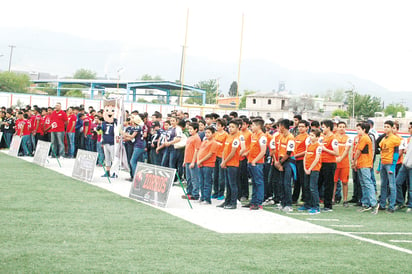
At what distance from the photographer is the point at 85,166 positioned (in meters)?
15.2

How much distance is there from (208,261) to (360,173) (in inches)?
269

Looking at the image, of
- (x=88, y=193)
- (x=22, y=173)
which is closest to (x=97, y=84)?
(x=22, y=173)

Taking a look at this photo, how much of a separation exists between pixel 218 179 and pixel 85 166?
390cm

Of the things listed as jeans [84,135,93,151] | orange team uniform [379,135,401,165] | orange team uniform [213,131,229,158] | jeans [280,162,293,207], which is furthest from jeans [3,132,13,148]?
orange team uniform [379,135,401,165]

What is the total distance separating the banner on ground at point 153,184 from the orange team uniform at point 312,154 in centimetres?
283

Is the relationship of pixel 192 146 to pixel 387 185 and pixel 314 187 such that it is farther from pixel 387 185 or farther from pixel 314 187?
pixel 387 185

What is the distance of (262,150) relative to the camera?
11719 millimetres

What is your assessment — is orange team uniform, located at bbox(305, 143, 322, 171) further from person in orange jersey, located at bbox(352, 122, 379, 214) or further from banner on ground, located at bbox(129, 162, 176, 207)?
banner on ground, located at bbox(129, 162, 176, 207)

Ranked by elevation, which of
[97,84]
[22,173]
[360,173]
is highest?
[97,84]

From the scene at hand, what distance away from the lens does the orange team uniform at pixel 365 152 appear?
41.3 ft

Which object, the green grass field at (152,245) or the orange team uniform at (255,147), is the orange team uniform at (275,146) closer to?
the orange team uniform at (255,147)

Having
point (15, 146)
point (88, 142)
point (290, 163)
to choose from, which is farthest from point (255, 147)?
point (15, 146)

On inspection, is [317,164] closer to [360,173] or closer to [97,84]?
[360,173]

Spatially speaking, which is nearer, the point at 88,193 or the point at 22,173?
the point at 88,193
